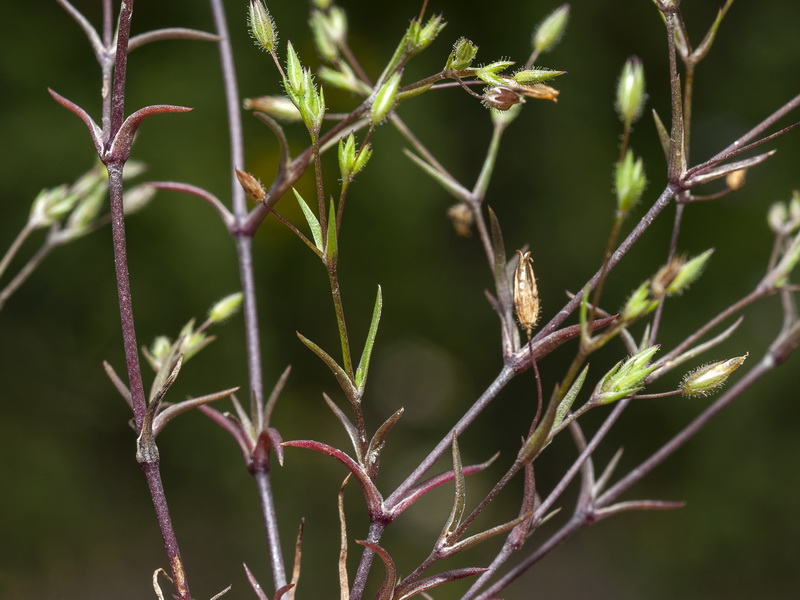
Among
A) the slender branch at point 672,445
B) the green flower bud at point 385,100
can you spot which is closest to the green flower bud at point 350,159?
the green flower bud at point 385,100

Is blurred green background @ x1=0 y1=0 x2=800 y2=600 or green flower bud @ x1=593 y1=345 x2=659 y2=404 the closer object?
green flower bud @ x1=593 y1=345 x2=659 y2=404

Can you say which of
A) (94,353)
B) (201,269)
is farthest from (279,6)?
(94,353)

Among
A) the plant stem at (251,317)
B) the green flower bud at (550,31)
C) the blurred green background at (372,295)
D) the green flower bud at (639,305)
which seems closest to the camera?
the green flower bud at (639,305)

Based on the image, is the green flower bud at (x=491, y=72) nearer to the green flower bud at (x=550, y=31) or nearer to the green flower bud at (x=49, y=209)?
the green flower bud at (x=550, y=31)

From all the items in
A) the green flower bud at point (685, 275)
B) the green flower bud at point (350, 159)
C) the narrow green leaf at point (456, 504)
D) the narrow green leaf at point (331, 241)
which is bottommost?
the narrow green leaf at point (456, 504)

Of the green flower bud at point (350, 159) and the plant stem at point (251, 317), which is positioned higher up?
the green flower bud at point (350, 159)

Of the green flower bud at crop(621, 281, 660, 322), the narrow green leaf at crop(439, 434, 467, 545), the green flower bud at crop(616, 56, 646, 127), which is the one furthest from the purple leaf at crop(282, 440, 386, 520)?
the green flower bud at crop(616, 56, 646, 127)

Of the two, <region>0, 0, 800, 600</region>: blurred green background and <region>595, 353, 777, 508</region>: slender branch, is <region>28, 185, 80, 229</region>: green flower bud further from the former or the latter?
<region>0, 0, 800, 600</region>: blurred green background
